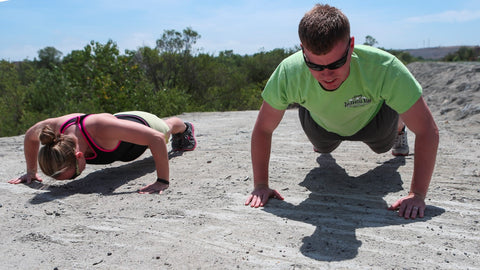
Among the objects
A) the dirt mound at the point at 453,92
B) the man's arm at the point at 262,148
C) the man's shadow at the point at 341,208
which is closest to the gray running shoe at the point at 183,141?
the man's shadow at the point at 341,208

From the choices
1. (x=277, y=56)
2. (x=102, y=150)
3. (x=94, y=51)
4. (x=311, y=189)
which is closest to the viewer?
(x=311, y=189)

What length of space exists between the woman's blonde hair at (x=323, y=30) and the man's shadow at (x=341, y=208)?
1022 millimetres

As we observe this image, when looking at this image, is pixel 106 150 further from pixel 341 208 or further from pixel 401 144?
pixel 401 144

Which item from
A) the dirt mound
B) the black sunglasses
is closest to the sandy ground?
the black sunglasses

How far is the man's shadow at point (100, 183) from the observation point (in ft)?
11.0

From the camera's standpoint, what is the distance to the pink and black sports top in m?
3.46

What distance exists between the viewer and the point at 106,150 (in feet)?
11.8

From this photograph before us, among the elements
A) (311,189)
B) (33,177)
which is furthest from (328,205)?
(33,177)

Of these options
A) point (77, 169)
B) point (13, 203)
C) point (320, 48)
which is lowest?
point (13, 203)

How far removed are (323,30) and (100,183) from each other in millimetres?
2605

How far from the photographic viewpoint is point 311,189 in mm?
3078

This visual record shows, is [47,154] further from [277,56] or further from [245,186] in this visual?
[277,56]

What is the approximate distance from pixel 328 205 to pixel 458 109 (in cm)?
467

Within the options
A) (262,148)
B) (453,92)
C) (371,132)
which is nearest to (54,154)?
(262,148)
